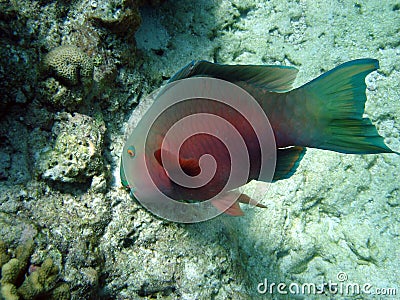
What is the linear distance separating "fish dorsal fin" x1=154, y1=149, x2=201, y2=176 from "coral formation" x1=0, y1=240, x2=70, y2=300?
0.91 m

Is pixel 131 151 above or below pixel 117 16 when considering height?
→ below

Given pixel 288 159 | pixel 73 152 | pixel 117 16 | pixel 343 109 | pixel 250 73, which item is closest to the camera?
pixel 343 109

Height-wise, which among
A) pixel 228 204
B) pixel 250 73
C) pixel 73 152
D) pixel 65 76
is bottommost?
pixel 228 204

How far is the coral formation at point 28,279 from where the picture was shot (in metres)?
1.80

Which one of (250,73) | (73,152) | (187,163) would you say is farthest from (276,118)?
(73,152)

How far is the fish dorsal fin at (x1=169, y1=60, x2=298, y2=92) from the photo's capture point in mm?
1841

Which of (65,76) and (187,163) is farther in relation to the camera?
(65,76)

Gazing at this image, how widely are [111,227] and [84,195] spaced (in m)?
0.31

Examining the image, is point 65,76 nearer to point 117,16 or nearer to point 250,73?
point 117,16

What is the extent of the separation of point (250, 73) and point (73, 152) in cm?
132

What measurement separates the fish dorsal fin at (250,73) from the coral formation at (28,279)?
1340 mm

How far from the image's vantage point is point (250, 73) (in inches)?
75.8

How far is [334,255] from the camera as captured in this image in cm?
333

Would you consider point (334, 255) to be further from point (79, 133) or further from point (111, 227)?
point (79, 133)
